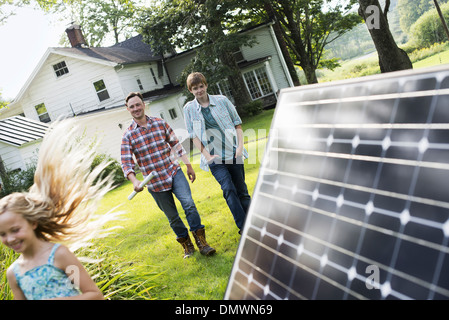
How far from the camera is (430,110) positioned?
128 centimetres

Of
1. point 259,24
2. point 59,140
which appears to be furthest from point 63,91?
point 59,140

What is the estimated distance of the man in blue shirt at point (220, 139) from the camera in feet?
16.5

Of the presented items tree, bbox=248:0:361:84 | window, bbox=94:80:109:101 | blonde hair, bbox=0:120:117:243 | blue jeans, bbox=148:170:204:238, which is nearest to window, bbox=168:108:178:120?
window, bbox=94:80:109:101

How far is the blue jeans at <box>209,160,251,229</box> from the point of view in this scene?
196 inches

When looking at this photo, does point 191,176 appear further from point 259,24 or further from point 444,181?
point 259,24

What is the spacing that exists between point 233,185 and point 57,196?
2691 mm

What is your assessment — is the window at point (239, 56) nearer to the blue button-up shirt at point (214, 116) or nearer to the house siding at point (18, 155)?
the house siding at point (18, 155)

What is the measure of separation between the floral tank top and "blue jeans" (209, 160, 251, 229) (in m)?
2.74

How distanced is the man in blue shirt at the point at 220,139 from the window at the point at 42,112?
90.6ft

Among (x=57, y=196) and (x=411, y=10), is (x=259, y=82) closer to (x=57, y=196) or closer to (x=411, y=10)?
(x=57, y=196)

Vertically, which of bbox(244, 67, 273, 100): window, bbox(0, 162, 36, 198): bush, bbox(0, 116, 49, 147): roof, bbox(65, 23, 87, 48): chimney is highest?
bbox(65, 23, 87, 48): chimney

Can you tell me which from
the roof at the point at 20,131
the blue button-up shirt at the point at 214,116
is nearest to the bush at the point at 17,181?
the roof at the point at 20,131

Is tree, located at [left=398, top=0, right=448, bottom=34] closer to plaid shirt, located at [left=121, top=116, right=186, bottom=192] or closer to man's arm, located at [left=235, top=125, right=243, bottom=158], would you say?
man's arm, located at [left=235, top=125, right=243, bottom=158]
